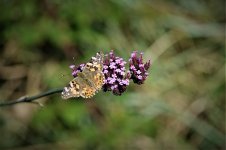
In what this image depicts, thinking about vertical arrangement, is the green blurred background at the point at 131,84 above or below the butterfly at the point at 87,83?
above

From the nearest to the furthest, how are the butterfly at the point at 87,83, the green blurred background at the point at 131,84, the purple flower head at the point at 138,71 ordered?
the butterfly at the point at 87,83 < the purple flower head at the point at 138,71 < the green blurred background at the point at 131,84

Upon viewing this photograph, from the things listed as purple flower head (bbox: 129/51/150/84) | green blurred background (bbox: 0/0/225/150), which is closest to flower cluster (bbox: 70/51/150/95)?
purple flower head (bbox: 129/51/150/84)

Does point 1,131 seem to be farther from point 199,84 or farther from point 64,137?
point 199,84

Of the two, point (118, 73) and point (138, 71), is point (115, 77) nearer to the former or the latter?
point (118, 73)

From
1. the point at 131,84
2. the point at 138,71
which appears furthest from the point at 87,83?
the point at 131,84

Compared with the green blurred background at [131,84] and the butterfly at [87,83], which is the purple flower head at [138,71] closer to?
the butterfly at [87,83]

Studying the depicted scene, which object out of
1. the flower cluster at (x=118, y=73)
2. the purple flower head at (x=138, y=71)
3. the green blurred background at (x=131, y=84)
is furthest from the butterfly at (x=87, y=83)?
the green blurred background at (x=131, y=84)

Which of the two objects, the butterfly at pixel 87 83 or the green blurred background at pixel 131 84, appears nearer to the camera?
the butterfly at pixel 87 83

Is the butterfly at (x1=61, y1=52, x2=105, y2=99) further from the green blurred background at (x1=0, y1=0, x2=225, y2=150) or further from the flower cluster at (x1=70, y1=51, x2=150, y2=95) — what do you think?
the green blurred background at (x1=0, y1=0, x2=225, y2=150)
